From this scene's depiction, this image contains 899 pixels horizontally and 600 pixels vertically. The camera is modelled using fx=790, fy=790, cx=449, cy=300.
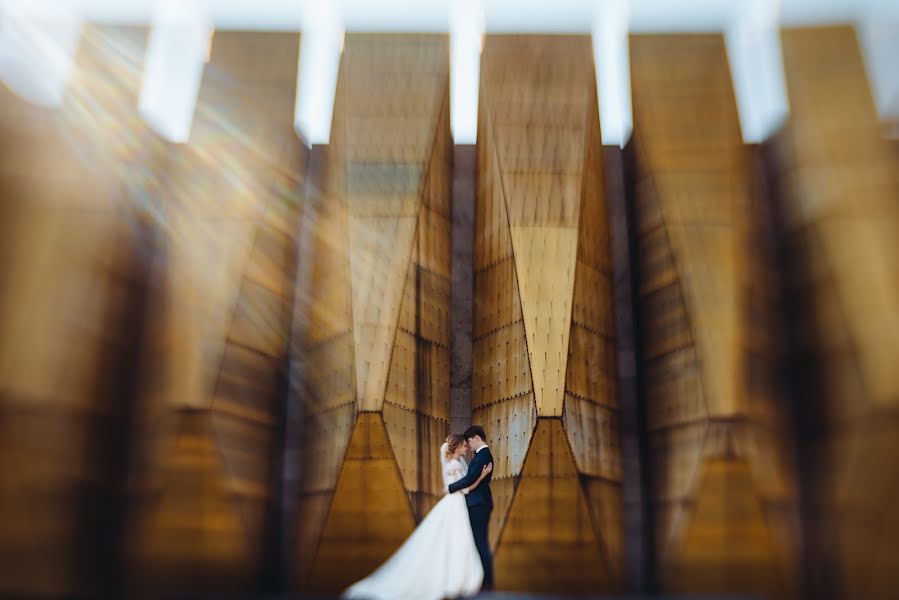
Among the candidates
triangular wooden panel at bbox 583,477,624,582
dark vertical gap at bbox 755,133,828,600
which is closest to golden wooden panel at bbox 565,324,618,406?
triangular wooden panel at bbox 583,477,624,582

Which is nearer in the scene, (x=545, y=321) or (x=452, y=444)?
(x=452, y=444)

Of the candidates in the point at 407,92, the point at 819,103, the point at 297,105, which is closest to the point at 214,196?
the point at 297,105

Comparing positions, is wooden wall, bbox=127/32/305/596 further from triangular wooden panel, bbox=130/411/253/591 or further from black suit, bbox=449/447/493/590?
black suit, bbox=449/447/493/590

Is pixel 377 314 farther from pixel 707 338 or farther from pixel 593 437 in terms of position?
pixel 707 338

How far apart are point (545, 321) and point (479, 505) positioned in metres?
4.20

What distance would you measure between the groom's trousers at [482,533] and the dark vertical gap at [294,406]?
4255 millimetres

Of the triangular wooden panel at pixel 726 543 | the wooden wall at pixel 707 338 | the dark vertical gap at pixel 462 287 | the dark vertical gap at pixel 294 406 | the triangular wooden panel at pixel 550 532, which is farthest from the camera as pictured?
the dark vertical gap at pixel 462 287

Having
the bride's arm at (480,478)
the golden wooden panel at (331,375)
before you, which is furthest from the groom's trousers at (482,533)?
the golden wooden panel at (331,375)

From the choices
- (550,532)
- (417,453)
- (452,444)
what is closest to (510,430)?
(417,453)

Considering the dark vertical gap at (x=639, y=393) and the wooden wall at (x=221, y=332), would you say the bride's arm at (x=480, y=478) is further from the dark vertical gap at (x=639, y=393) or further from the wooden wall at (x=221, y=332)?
the dark vertical gap at (x=639, y=393)

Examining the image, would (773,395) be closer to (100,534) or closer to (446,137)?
(446,137)

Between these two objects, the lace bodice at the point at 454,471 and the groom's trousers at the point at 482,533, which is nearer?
the groom's trousers at the point at 482,533

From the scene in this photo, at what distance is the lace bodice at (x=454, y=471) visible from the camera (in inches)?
264

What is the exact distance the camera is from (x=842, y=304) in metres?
9.98
